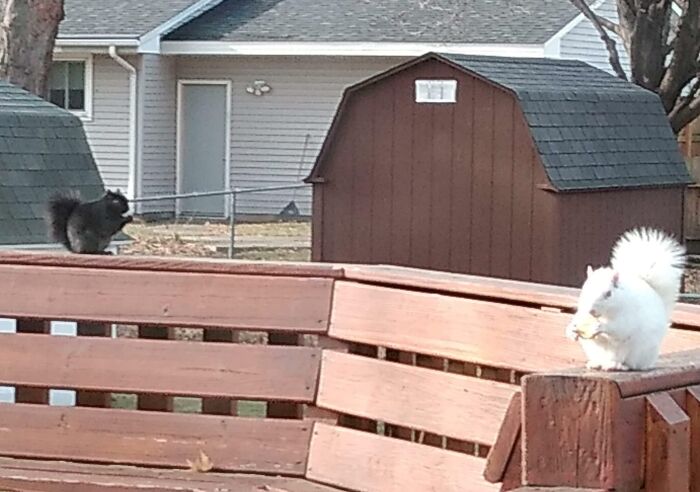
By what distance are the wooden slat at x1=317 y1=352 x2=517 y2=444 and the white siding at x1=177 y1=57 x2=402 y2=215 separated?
1757cm

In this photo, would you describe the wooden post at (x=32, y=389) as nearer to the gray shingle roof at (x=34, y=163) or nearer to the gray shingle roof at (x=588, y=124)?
the gray shingle roof at (x=34, y=163)

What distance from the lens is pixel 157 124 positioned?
23.3 metres

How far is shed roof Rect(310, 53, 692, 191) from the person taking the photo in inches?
416

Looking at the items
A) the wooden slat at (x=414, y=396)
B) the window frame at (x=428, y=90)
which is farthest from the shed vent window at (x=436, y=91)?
the wooden slat at (x=414, y=396)

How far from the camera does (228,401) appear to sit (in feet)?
17.2

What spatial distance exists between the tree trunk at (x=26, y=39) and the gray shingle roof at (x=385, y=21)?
8470 mm

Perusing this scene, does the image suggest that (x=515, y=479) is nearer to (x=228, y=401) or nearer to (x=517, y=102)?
(x=228, y=401)

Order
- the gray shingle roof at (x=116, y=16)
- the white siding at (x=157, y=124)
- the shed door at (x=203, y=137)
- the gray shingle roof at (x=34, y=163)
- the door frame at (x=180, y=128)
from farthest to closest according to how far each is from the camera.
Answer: the shed door at (x=203, y=137) < the door frame at (x=180, y=128) < the white siding at (x=157, y=124) < the gray shingle roof at (x=116, y=16) < the gray shingle roof at (x=34, y=163)

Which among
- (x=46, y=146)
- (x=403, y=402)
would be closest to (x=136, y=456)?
(x=403, y=402)

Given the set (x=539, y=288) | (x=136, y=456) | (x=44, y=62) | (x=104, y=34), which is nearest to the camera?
(x=539, y=288)

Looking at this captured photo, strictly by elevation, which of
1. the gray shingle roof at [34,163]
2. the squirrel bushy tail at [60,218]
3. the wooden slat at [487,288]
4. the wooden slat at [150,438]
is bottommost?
the wooden slat at [150,438]

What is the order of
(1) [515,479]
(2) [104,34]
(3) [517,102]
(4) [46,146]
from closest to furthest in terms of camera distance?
(1) [515,479], (4) [46,146], (3) [517,102], (2) [104,34]

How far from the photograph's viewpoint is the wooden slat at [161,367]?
5137mm

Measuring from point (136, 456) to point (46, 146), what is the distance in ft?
13.5
